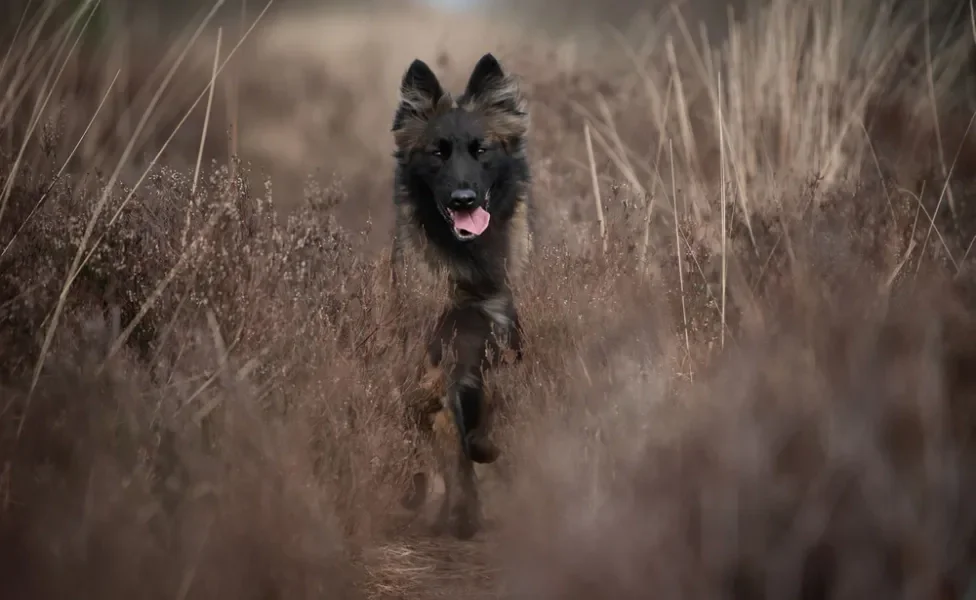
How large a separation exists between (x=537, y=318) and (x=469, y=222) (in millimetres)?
357

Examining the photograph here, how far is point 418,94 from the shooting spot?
7.38ft

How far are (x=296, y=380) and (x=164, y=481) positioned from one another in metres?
0.37

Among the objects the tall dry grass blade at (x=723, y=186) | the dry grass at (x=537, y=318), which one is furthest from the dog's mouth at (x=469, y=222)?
the tall dry grass blade at (x=723, y=186)

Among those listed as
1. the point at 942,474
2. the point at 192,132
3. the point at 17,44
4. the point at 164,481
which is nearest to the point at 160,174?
the point at 192,132

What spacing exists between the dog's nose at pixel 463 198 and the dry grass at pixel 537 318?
0.65ft

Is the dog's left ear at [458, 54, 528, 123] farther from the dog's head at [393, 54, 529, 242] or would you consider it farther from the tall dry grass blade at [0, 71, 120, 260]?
the tall dry grass blade at [0, 71, 120, 260]

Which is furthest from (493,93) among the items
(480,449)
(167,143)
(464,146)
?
(480,449)

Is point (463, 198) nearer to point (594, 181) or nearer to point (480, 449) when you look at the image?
point (594, 181)

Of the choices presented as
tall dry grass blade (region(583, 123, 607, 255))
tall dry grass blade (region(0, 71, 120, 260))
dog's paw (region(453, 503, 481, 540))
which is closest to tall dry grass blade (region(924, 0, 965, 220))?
tall dry grass blade (region(583, 123, 607, 255))

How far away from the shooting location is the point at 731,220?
221 centimetres

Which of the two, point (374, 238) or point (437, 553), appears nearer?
point (437, 553)

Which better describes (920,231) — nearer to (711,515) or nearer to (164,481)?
(711,515)

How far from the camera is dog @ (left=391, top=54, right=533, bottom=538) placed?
2.23 meters

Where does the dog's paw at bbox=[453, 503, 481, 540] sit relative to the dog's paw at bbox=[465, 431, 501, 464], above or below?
below
